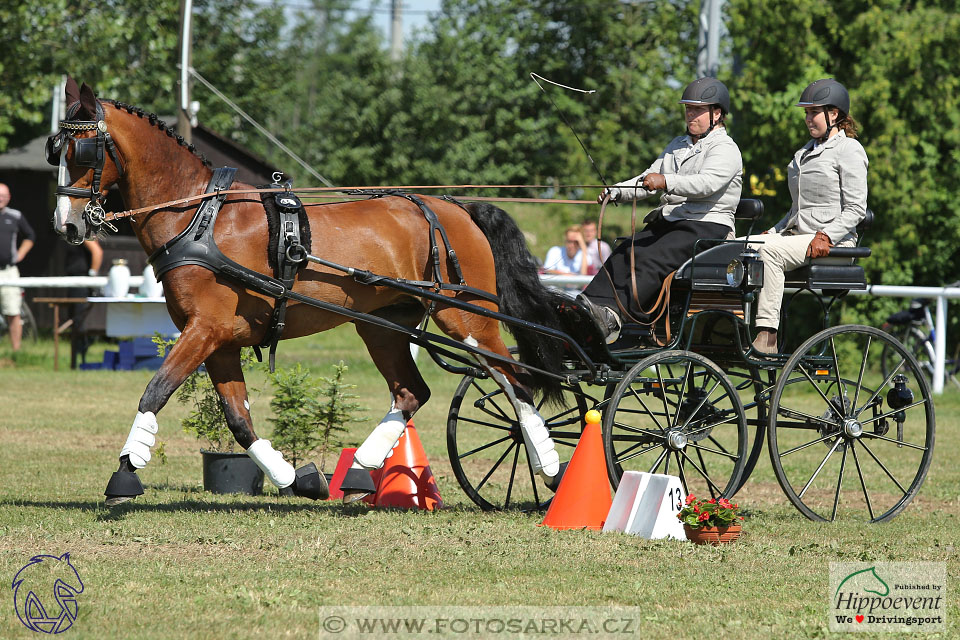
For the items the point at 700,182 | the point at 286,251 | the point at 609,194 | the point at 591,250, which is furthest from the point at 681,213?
the point at 591,250

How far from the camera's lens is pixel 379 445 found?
668cm

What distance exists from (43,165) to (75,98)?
588 inches

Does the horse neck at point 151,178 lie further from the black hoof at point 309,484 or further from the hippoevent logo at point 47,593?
the hippoevent logo at point 47,593

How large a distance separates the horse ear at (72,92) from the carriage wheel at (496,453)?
2.69m

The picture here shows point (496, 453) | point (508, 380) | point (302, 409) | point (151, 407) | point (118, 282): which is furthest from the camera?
point (118, 282)

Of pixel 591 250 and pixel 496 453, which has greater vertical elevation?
pixel 591 250

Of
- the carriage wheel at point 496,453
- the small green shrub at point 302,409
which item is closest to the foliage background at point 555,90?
the carriage wheel at point 496,453

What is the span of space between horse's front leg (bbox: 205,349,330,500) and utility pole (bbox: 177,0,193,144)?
11.2 metres

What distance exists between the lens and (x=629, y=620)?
441 centimetres

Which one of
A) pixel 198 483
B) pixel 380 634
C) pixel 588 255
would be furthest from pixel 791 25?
pixel 380 634

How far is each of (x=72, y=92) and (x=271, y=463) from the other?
2111 millimetres

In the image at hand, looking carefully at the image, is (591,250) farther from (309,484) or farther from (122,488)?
(122,488)

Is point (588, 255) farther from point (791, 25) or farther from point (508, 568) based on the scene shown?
point (508, 568)

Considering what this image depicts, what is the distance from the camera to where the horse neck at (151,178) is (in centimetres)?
607
